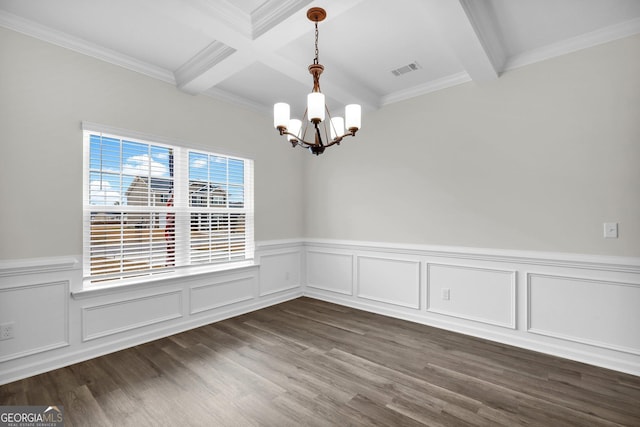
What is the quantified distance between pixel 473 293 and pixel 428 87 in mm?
2408

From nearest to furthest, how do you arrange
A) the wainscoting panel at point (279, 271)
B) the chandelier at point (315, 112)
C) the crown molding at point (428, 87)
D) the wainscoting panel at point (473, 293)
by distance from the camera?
the chandelier at point (315, 112), the wainscoting panel at point (473, 293), the crown molding at point (428, 87), the wainscoting panel at point (279, 271)

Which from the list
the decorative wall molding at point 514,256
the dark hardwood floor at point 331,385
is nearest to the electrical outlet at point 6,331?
the dark hardwood floor at point 331,385

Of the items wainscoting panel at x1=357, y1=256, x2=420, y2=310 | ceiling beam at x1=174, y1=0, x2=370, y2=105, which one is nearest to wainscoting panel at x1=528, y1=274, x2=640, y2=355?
wainscoting panel at x1=357, y1=256, x2=420, y2=310

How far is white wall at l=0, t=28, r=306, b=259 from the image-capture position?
96.1 inches

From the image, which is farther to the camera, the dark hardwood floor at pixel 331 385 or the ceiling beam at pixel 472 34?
the ceiling beam at pixel 472 34

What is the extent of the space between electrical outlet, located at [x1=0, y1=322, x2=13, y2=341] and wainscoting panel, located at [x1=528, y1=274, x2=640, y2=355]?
14.7 ft

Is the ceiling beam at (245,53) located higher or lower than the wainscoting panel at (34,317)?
higher

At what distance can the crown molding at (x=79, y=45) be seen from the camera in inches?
96.1

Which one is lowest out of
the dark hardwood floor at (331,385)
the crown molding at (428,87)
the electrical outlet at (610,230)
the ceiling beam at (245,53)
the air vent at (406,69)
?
the dark hardwood floor at (331,385)

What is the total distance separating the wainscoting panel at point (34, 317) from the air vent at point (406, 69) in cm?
379

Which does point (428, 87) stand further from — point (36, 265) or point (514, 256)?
point (36, 265)

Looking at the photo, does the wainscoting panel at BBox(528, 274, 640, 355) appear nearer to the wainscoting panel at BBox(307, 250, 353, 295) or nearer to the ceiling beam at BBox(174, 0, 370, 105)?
the wainscoting panel at BBox(307, 250, 353, 295)

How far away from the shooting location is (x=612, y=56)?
8.74ft

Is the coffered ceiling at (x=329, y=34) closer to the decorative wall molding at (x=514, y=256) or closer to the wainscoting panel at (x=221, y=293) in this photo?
the decorative wall molding at (x=514, y=256)
